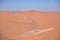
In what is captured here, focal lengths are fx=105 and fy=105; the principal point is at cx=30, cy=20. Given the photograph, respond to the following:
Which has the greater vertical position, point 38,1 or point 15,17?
point 38,1

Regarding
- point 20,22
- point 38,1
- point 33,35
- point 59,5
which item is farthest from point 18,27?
point 59,5

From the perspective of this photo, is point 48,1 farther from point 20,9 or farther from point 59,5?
point 20,9

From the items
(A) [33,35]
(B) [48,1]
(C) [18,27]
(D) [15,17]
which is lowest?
(A) [33,35]

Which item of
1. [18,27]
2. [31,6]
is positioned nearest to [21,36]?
[18,27]

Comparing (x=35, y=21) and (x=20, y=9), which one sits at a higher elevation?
(x=20, y=9)

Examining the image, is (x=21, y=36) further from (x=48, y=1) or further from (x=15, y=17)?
(x=48, y=1)

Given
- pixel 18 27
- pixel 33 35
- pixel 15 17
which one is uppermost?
pixel 15 17
